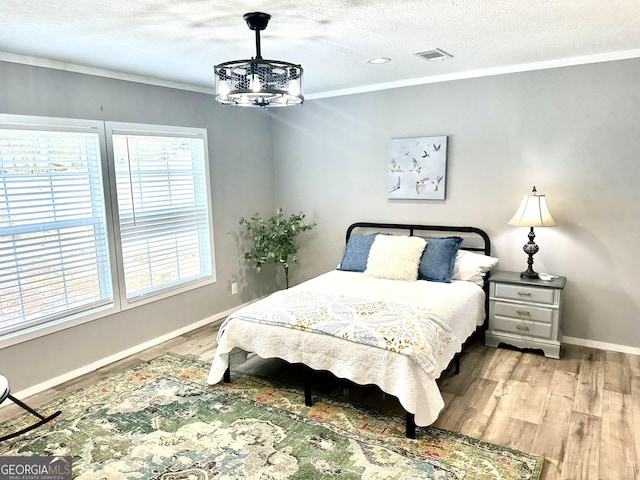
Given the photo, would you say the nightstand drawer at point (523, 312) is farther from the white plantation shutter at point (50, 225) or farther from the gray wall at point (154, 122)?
the white plantation shutter at point (50, 225)

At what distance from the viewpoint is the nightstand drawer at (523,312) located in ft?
12.0

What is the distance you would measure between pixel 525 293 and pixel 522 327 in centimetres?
29

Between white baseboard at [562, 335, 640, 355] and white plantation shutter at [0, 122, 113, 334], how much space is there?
3981mm

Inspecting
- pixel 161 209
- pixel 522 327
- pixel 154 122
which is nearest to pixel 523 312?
pixel 522 327

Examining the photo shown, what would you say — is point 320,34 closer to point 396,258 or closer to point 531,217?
point 396,258

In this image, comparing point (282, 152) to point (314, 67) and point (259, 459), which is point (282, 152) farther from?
point (259, 459)

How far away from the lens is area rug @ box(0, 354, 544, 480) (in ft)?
7.66

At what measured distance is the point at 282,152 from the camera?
5.26m

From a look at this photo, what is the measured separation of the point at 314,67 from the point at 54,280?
2608 millimetres

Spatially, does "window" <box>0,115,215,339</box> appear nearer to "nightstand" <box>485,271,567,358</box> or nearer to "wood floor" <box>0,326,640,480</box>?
"wood floor" <box>0,326,640,480</box>

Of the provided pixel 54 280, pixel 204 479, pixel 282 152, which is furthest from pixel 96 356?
pixel 282 152

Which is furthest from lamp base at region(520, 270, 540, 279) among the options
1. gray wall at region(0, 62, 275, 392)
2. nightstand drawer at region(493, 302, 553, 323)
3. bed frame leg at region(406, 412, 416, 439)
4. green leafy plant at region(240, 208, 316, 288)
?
gray wall at region(0, 62, 275, 392)

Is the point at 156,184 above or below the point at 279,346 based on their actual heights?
above

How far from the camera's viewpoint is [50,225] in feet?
10.8
